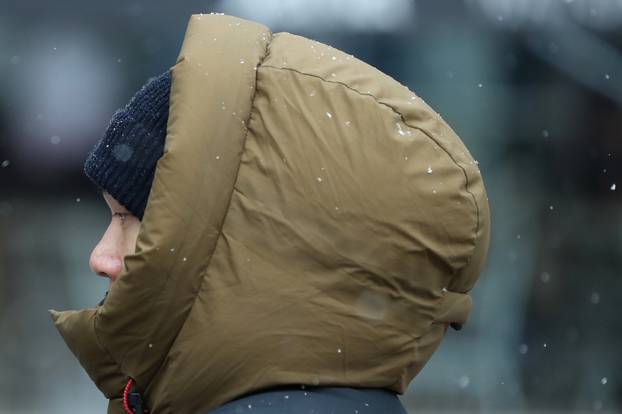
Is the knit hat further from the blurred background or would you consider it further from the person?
the blurred background

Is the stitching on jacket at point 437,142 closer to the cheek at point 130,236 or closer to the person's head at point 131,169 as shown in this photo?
the person's head at point 131,169

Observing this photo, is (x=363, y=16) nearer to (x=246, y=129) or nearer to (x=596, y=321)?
(x=596, y=321)

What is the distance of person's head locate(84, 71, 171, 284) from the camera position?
71.1 inches

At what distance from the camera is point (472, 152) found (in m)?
7.38

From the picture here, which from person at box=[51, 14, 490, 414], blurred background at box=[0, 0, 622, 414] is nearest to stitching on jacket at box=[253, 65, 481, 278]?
person at box=[51, 14, 490, 414]

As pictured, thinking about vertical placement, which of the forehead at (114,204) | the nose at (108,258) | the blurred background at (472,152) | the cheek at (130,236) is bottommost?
the blurred background at (472,152)

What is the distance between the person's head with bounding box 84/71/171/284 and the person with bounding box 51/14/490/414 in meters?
0.16

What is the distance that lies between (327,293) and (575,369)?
20.6ft

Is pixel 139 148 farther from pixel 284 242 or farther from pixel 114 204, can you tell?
pixel 284 242

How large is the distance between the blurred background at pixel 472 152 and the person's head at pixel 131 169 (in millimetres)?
5194

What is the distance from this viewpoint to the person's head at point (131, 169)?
71.1 inches

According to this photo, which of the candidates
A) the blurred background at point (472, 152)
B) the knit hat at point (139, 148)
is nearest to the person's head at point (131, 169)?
the knit hat at point (139, 148)

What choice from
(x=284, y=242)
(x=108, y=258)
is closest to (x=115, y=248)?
(x=108, y=258)

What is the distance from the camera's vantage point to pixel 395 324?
166 cm
